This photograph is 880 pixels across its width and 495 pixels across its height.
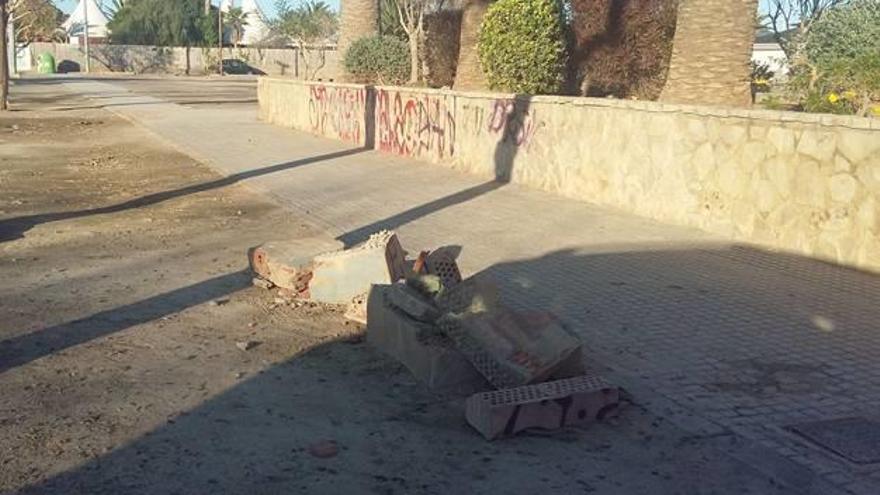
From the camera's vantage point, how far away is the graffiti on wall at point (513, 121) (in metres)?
12.6

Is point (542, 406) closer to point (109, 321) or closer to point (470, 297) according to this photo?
point (470, 297)

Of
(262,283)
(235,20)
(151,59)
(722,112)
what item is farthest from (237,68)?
(262,283)

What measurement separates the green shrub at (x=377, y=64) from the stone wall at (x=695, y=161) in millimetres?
7821

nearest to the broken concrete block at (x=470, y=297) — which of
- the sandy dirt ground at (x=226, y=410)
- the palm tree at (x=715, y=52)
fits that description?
the sandy dirt ground at (x=226, y=410)

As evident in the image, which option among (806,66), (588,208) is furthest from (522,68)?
(588,208)

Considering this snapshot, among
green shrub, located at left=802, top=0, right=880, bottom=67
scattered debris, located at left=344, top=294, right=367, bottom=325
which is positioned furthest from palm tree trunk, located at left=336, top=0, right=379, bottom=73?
scattered debris, located at left=344, top=294, right=367, bottom=325

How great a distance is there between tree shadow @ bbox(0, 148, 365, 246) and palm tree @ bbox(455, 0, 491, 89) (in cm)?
313

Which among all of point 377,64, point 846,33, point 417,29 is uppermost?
point 417,29

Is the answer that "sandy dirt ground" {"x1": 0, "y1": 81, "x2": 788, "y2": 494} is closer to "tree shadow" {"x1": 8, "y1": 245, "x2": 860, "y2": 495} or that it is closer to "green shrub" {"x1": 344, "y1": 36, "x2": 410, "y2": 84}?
"tree shadow" {"x1": 8, "y1": 245, "x2": 860, "y2": 495}

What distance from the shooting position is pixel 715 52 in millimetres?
12094

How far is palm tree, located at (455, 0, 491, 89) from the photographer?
60.5ft

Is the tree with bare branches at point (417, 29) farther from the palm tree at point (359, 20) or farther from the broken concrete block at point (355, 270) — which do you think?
the broken concrete block at point (355, 270)

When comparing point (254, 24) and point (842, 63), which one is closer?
point (842, 63)

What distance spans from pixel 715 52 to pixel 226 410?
9.29 meters
